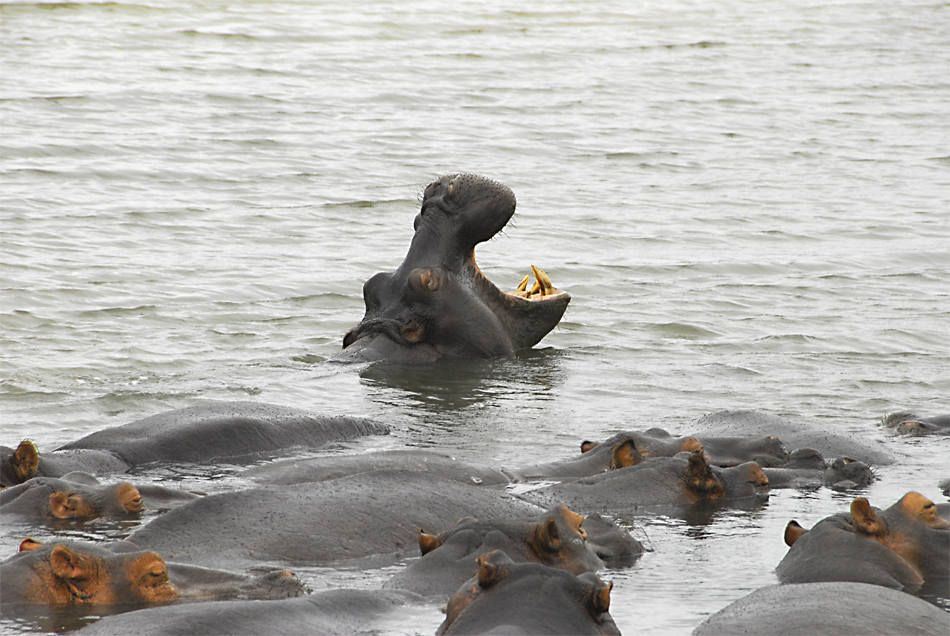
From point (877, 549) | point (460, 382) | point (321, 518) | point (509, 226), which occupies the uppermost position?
point (877, 549)

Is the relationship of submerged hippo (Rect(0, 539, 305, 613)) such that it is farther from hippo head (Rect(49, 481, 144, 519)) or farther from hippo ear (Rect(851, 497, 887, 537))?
hippo ear (Rect(851, 497, 887, 537))

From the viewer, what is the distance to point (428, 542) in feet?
13.3

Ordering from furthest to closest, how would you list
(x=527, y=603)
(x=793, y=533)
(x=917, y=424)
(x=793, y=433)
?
(x=917, y=424)
(x=793, y=433)
(x=793, y=533)
(x=527, y=603)

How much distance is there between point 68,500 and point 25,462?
47 cm

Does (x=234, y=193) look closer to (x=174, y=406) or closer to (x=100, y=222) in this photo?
(x=100, y=222)

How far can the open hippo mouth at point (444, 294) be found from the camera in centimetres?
774

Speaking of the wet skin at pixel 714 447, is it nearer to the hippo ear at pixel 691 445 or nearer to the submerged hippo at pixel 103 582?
the hippo ear at pixel 691 445

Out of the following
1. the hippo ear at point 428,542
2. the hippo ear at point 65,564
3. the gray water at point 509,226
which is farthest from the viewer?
the gray water at point 509,226

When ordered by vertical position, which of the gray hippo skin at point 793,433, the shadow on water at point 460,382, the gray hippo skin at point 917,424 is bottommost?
the shadow on water at point 460,382

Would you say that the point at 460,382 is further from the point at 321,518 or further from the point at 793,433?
the point at 321,518

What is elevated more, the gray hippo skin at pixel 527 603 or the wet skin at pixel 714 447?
the gray hippo skin at pixel 527 603


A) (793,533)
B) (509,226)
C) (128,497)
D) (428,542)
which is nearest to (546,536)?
(428,542)

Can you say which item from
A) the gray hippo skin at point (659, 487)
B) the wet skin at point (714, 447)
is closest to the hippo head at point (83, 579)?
the gray hippo skin at point (659, 487)

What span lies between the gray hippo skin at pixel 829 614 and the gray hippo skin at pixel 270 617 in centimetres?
80
